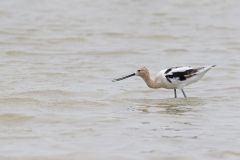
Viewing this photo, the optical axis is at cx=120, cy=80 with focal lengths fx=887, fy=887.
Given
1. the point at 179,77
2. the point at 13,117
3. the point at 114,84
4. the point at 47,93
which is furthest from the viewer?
the point at 114,84

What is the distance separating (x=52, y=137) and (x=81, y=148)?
535 millimetres

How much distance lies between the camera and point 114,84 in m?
12.7

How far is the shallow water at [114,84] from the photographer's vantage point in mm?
8688

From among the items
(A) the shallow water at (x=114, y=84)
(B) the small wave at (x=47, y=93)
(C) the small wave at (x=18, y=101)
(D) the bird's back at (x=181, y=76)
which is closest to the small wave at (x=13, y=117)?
(A) the shallow water at (x=114, y=84)

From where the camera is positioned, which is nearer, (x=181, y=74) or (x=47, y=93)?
(x=181, y=74)

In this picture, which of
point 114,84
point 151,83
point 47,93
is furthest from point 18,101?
point 114,84

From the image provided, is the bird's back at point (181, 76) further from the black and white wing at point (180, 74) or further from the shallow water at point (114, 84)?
the shallow water at point (114, 84)

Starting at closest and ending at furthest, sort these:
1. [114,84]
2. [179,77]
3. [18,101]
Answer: [18,101], [179,77], [114,84]

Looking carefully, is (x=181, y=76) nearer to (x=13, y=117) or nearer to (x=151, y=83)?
(x=151, y=83)

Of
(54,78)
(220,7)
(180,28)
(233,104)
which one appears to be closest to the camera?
(233,104)

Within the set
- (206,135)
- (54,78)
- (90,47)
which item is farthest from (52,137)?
(90,47)

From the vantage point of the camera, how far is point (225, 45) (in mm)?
16281

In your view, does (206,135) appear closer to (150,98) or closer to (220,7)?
(150,98)

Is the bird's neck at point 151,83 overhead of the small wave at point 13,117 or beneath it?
overhead
